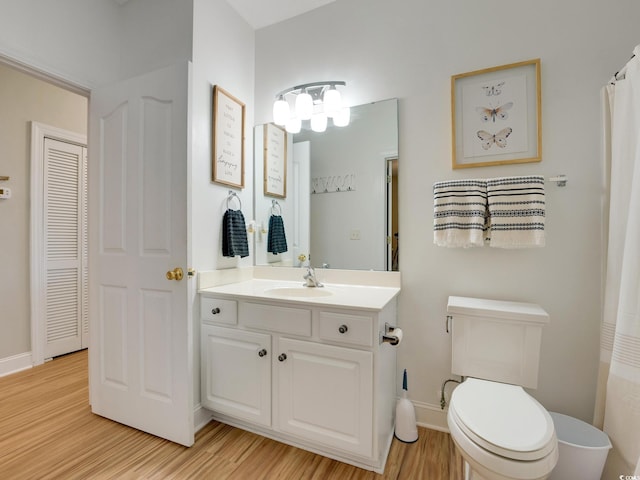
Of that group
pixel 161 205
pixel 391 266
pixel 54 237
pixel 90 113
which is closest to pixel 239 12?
pixel 90 113

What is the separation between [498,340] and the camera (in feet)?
4.97

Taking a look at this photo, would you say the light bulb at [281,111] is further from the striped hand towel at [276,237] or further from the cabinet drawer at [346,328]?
the cabinet drawer at [346,328]

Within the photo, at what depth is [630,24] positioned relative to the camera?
58.4 inches

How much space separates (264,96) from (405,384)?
2.16 metres

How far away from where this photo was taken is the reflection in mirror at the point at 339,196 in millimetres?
1941

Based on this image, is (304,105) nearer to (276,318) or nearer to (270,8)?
(270,8)

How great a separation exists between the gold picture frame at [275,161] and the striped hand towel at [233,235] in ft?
1.09

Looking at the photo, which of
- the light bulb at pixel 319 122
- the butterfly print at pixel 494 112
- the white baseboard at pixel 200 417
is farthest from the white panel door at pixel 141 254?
the butterfly print at pixel 494 112

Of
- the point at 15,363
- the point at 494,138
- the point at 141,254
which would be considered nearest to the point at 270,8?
the point at 494,138

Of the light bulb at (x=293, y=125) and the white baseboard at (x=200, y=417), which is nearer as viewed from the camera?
the white baseboard at (x=200, y=417)

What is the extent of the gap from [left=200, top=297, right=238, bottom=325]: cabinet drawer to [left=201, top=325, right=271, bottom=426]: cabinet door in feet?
0.17

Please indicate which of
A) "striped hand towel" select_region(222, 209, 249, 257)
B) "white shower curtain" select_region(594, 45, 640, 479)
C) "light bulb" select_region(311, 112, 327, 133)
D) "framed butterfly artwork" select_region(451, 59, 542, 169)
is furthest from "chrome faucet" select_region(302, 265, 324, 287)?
"white shower curtain" select_region(594, 45, 640, 479)

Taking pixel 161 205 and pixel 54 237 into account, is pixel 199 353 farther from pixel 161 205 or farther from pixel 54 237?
pixel 54 237

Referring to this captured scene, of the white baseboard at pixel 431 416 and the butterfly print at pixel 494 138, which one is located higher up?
the butterfly print at pixel 494 138
